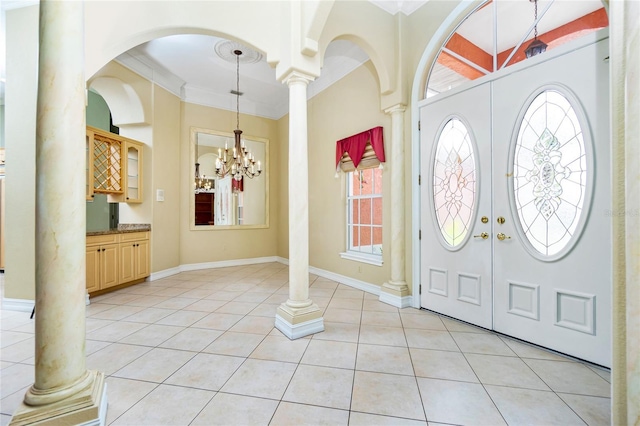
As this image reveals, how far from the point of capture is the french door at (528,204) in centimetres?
212

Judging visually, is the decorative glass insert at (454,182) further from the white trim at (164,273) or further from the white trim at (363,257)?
the white trim at (164,273)

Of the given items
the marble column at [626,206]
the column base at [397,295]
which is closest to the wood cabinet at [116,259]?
the column base at [397,295]

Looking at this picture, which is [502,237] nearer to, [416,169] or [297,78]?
[416,169]

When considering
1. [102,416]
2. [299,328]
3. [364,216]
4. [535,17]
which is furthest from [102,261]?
[535,17]

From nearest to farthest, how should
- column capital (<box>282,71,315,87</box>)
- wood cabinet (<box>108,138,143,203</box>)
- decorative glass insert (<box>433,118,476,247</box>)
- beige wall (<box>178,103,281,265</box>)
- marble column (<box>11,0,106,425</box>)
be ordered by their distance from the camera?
1. marble column (<box>11,0,106,425</box>)
2. column capital (<box>282,71,315,87</box>)
3. decorative glass insert (<box>433,118,476,247</box>)
4. wood cabinet (<box>108,138,143,203</box>)
5. beige wall (<box>178,103,281,265</box>)

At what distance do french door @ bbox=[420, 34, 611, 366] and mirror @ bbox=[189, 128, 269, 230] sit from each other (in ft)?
13.6

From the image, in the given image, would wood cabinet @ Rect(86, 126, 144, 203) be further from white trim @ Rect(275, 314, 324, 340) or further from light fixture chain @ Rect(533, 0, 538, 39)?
light fixture chain @ Rect(533, 0, 538, 39)

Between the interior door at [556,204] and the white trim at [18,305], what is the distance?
207 inches

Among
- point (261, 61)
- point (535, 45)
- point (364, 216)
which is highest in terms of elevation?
point (261, 61)

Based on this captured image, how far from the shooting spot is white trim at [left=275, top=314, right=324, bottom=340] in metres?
2.64

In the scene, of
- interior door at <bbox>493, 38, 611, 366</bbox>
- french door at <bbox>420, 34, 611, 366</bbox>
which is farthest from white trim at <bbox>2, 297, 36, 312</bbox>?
interior door at <bbox>493, 38, 611, 366</bbox>

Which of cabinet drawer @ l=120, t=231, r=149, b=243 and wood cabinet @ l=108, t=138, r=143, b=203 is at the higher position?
wood cabinet @ l=108, t=138, r=143, b=203

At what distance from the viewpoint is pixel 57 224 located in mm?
1438

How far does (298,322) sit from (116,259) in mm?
3251
